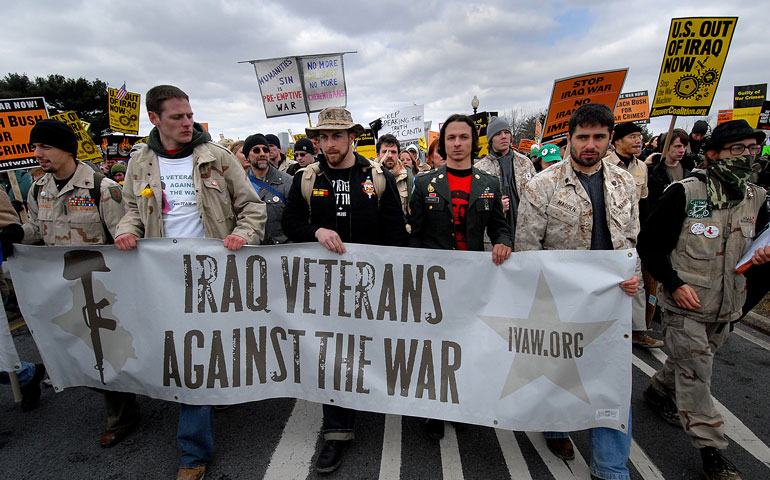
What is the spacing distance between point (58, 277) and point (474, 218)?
3049mm

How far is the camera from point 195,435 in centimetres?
249

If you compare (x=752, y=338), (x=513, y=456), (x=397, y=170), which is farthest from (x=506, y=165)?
(x=752, y=338)

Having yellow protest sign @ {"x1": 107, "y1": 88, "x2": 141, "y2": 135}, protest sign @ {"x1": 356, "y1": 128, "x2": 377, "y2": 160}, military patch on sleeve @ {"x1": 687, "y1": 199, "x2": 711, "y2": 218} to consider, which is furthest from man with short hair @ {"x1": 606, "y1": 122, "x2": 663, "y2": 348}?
yellow protest sign @ {"x1": 107, "y1": 88, "x2": 141, "y2": 135}

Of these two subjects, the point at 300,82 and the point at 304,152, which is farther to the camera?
the point at 300,82

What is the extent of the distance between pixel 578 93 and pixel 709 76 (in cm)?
140

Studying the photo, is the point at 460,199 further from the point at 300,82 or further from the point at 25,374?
the point at 300,82

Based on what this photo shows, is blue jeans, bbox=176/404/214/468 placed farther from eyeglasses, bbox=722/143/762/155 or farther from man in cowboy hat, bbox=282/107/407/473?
eyeglasses, bbox=722/143/762/155

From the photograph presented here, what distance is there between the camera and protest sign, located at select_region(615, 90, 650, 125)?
414 inches

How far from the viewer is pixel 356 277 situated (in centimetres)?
259

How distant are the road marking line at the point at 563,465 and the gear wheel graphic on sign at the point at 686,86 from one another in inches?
175

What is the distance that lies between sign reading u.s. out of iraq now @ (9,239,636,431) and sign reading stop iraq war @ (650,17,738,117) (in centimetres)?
370

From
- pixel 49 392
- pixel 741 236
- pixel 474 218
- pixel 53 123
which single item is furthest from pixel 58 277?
pixel 741 236

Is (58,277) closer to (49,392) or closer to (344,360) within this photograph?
(49,392)

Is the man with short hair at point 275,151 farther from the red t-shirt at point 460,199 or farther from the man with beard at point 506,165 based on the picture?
the red t-shirt at point 460,199
